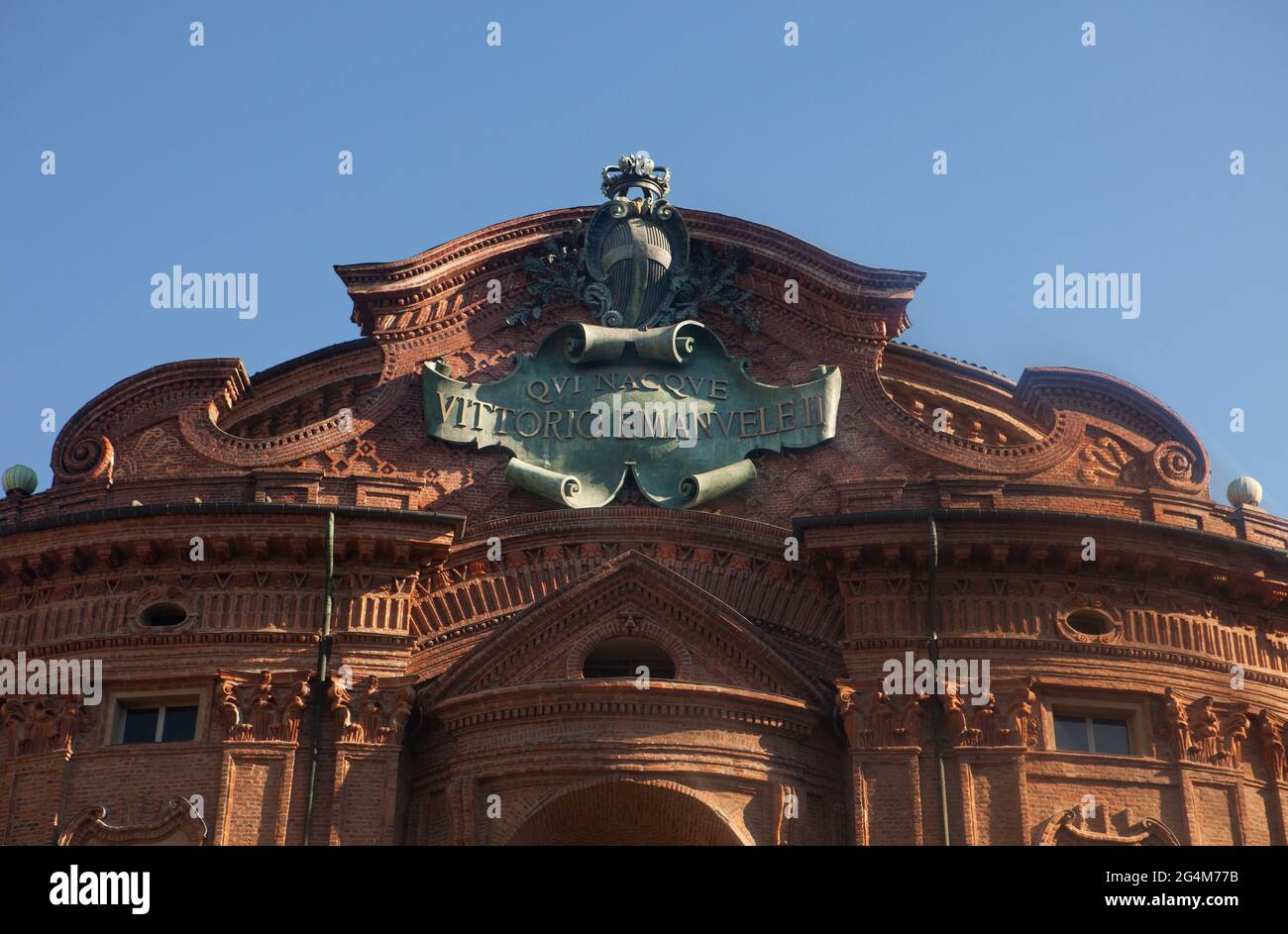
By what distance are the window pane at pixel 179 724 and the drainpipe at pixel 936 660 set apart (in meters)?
10.6

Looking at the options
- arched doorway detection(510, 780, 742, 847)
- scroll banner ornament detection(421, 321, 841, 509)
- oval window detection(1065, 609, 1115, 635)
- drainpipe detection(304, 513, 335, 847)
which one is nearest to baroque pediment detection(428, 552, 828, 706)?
drainpipe detection(304, 513, 335, 847)

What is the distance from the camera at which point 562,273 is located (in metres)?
35.5

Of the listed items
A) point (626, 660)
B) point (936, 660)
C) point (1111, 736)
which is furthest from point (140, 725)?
point (1111, 736)

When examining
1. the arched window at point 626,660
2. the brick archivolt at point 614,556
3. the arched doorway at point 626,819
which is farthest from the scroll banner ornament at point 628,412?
the arched doorway at point 626,819

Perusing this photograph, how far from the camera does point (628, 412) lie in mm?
33906

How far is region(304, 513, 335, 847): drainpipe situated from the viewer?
30.2 metres

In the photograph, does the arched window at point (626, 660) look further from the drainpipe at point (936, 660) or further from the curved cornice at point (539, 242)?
the curved cornice at point (539, 242)

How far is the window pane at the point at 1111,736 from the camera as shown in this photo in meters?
31.3

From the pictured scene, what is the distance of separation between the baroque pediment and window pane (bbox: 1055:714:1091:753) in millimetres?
Result: 3436

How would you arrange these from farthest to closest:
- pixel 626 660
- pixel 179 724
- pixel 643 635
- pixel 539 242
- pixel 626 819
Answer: pixel 539 242, pixel 626 660, pixel 643 635, pixel 179 724, pixel 626 819

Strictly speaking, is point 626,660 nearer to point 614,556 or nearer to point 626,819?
point 614,556

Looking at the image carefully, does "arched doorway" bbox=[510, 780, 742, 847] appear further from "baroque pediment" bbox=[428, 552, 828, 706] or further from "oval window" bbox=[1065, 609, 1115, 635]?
"oval window" bbox=[1065, 609, 1115, 635]

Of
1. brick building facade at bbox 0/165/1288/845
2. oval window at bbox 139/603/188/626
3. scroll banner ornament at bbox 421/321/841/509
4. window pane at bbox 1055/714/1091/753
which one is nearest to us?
brick building facade at bbox 0/165/1288/845

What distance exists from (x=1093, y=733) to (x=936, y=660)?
2558 mm
